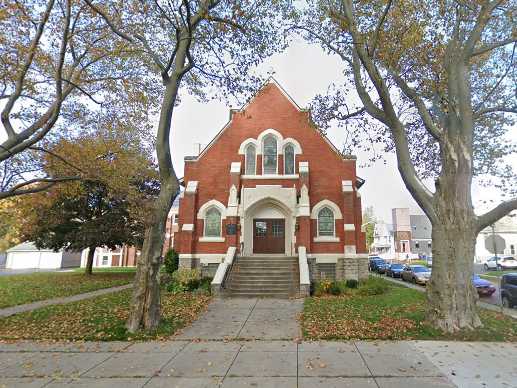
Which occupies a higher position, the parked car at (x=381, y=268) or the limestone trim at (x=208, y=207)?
the limestone trim at (x=208, y=207)

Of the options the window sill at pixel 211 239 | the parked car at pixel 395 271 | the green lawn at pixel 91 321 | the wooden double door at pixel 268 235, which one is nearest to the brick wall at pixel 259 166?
the window sill at pixel 211 239

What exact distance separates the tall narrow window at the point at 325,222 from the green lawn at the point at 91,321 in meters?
8.63

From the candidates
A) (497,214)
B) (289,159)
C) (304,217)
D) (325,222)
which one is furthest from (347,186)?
(497,214)

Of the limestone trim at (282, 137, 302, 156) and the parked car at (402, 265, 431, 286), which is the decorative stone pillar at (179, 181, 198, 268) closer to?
the limestone trim at (282, 137, 302, 156)

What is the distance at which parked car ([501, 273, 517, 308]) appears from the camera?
14.1m

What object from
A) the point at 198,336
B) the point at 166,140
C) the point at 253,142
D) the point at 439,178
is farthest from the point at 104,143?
the point at 439,178

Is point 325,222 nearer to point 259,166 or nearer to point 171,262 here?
point 259,166

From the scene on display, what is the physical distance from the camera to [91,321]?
10102 millimetres

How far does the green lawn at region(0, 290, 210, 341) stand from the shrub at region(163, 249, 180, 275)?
19.2ft

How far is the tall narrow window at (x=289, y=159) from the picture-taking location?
21.3m

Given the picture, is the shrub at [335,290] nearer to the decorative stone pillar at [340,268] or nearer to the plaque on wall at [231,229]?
the decorative stone pillar at [340,268]

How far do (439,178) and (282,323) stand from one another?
599cm

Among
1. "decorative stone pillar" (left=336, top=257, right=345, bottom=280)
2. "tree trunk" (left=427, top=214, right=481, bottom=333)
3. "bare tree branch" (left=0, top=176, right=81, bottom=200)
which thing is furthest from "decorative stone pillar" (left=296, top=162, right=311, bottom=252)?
"bare tree branch" (left=0, top=176, right=81, bottom=200)

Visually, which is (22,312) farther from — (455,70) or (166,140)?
(455,70)
